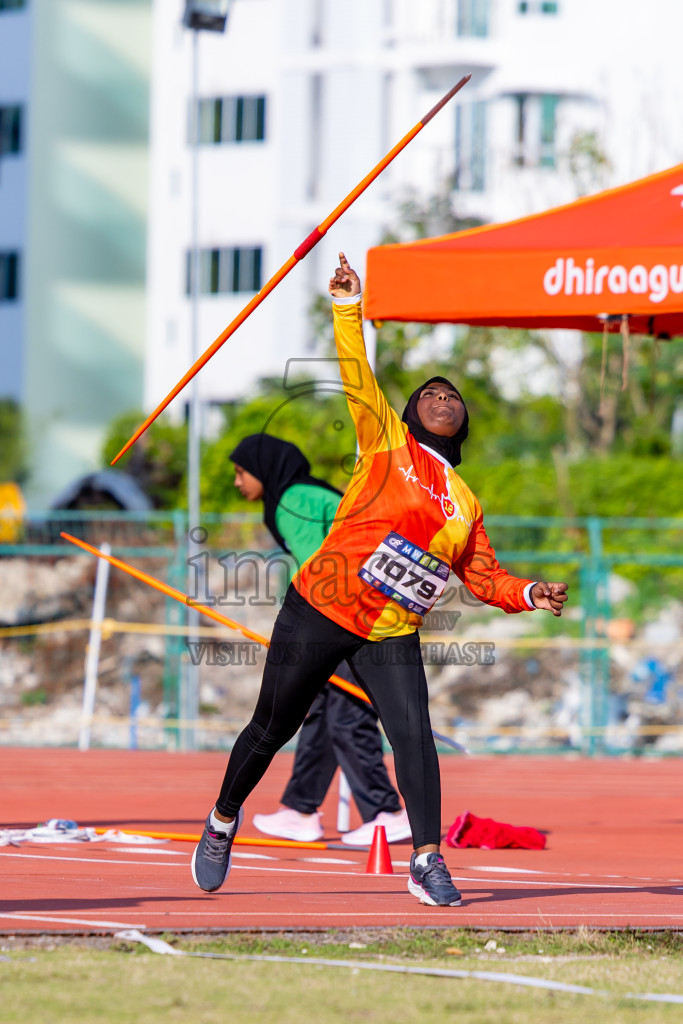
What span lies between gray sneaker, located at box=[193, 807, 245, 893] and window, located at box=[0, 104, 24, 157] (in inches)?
1317

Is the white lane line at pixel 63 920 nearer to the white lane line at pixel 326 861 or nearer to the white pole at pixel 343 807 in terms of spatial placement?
the white lane line at pixel 326 861

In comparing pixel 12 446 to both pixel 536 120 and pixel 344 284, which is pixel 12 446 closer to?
pixel 536 120

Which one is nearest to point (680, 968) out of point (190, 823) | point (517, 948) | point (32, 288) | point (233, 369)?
point (517, 948)

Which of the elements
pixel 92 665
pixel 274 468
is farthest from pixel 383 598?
pixel 92 665

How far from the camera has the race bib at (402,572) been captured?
205 inches

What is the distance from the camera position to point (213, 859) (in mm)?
5410

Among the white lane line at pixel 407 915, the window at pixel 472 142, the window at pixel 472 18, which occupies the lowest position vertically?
the white lane line at pixel 407 915

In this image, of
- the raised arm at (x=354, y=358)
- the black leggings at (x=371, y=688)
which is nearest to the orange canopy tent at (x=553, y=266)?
the raised arm at (x=354, y=358)

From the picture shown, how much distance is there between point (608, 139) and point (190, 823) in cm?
2224

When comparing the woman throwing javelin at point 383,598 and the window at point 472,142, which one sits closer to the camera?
the woman throwing javelin at point 383,598

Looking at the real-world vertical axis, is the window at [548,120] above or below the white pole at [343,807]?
above

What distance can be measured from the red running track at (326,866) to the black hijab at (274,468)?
1539mm

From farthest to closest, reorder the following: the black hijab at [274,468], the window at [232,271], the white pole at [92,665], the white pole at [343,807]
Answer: the window at [232,271] → the white pole at [92,665] → the white pole at [343,807] → the black hijab at [274,468]

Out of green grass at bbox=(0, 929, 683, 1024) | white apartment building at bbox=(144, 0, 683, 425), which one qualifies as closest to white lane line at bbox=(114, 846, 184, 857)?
green grass at bbox=(0, 929, 683, 1024)
